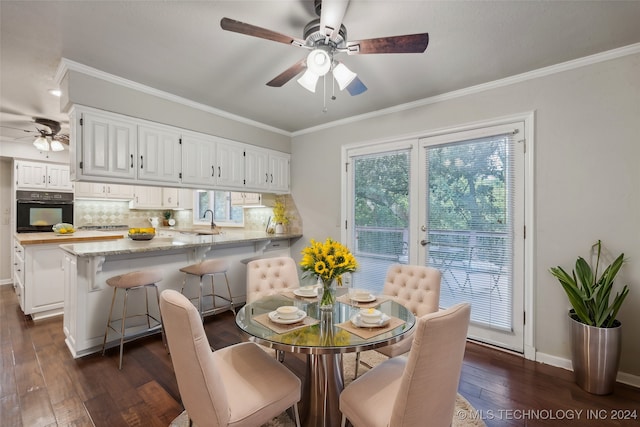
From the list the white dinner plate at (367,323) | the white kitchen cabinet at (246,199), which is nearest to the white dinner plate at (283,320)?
the white dinner plate at (367,323)

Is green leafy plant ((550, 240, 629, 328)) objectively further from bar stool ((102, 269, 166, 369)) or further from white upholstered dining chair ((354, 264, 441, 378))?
bar stool ((102, 269, 166, 369))

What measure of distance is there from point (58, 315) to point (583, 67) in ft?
20.4

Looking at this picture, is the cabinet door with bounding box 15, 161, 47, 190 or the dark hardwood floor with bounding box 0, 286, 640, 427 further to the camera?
the cabinet door with bounding box 15, 161, 47, 190

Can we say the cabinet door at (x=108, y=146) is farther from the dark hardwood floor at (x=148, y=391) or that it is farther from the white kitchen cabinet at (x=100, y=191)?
the white kitchen cabinet at (x=100, y=191)

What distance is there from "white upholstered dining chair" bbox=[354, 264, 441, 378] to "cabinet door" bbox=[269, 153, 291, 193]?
257 cm

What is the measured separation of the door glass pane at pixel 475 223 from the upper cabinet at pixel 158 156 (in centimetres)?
240

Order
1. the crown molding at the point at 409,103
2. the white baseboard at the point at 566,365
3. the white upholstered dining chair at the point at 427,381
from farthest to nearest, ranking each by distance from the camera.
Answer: the crown molding at the point at 409,103 → the white baseboard at the point at 566,365 → the white upholstered dining chair at the point at 427,381

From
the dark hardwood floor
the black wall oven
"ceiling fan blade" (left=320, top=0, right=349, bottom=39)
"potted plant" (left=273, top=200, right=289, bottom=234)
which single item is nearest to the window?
"potted plant" (left=273, top=200, right=289, bottom=234)

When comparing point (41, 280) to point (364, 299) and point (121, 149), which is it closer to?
point (121, 149)

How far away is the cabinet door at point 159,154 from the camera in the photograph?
304 centimetres

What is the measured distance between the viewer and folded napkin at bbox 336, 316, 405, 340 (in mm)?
1461

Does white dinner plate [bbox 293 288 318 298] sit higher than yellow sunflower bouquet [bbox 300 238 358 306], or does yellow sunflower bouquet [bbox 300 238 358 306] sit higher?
yellow sunflower bouquet [bbox 300 238 358 306]

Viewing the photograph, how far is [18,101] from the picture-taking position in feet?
10.9

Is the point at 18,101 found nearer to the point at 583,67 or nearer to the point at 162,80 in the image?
the point at 162,80
